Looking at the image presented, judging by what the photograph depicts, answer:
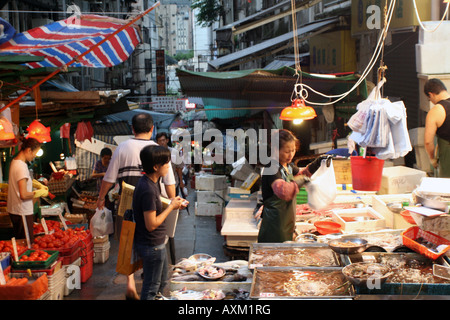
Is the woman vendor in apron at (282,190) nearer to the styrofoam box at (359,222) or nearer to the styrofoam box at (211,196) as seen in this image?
the styrofoam box at (359,222)

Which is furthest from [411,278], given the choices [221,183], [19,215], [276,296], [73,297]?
[221,183]

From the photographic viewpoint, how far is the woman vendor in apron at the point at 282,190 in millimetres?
5645

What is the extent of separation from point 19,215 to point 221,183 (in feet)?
20.3

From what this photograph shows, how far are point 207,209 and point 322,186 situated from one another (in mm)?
A: 7788

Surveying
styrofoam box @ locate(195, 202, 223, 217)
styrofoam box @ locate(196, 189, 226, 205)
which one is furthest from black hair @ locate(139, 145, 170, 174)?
styrofoam box @ locate(195, 202, 223, 217)

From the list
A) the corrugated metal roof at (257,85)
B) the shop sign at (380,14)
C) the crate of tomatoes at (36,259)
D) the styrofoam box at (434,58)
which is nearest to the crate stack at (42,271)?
the crate of tomatoes at (36,259)

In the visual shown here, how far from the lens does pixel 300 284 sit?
450cm

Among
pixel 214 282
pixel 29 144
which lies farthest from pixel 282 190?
pixel 29 144

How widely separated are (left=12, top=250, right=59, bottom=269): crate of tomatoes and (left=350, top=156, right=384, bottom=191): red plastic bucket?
4171 millimetres

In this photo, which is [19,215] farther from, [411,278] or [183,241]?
[411,278]

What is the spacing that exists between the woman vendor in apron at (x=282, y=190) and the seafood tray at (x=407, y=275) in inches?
43.8

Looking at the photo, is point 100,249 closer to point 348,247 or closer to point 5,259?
point 5,259

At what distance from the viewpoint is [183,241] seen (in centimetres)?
1062

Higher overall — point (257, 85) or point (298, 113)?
point (257, 85)
